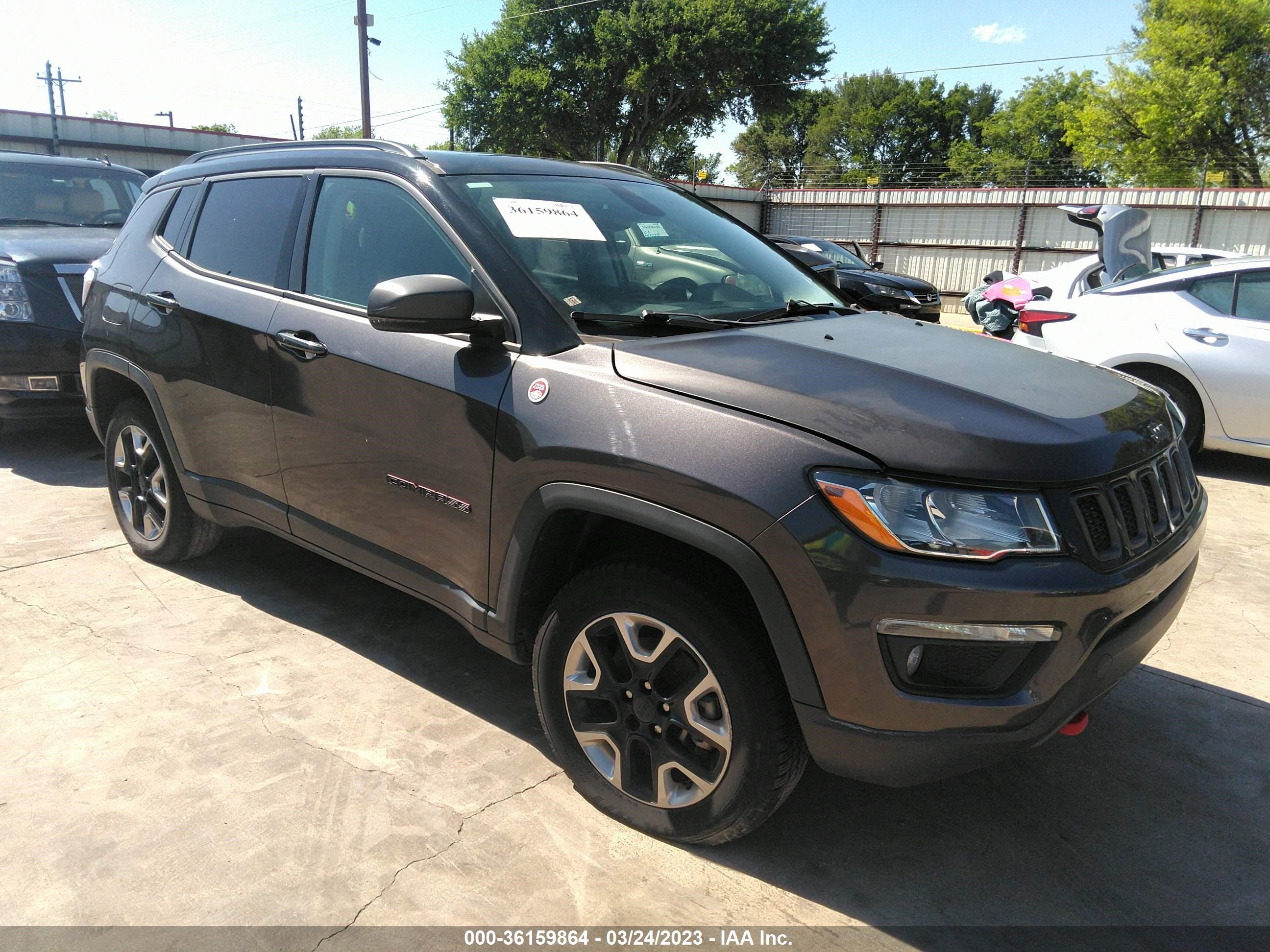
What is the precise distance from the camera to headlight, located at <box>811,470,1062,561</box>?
196 cm

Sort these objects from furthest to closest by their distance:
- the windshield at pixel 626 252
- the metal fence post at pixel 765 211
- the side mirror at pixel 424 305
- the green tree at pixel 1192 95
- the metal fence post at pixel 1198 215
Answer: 1. the green tree at pixel 1192 95
2. the metal fence post at pixel 765 211
3. the metal fence post at pixel 1198 215
4. the windshield at pixel 626 252
5. the side mirror at pixel 424 305

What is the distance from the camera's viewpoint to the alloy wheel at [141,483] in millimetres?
4125

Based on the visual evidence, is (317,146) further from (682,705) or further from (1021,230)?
(1021,230)

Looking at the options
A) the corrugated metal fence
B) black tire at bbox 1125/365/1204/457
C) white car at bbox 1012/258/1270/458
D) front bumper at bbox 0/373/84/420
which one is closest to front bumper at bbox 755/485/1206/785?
white car at bbox 1012/258/1270/458

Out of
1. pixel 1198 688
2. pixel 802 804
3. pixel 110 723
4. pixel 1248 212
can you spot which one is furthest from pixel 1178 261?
pixel 1248 212

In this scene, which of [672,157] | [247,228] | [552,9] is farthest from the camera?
[672,157]

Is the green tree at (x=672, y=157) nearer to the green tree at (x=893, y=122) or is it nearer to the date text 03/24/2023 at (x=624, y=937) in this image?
the green tree at (x=893, y=122)

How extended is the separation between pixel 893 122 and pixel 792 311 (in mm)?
84089

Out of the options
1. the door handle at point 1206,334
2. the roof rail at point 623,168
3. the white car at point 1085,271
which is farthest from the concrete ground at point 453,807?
the white car at point 1085,271

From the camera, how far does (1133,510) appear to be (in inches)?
87.8

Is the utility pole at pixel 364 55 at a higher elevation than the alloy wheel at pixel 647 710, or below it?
higher

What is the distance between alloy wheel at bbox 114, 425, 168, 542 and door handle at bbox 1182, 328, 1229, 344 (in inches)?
246

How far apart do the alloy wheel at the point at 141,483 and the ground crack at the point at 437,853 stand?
2.32 metres

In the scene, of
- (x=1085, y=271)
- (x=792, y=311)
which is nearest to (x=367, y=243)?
(x=792, y=311)
